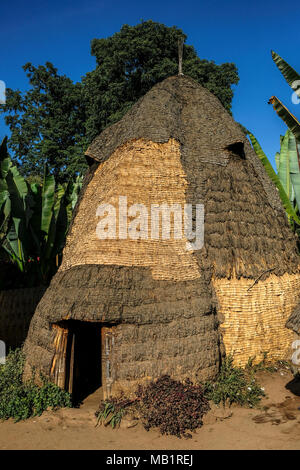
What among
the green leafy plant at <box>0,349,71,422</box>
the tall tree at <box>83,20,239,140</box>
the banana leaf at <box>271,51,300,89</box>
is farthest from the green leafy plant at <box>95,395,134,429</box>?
the tall tree at <box>83,20,239,140</box>

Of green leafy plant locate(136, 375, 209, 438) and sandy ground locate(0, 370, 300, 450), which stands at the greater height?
green leafy plant locate(136, 375, 209, 438)

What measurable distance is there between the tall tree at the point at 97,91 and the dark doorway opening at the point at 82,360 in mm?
13807

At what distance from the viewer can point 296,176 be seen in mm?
9117

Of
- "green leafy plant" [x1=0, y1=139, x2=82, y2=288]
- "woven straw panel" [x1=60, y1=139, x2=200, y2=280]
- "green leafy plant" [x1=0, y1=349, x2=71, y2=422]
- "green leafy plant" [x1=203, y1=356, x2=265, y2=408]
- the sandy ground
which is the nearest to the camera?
the sandy ground

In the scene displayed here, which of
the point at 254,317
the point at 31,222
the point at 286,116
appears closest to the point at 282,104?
the point at 286,116

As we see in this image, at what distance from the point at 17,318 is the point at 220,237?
23.6ft

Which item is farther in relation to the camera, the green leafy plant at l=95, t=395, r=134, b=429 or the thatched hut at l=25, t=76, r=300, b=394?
the thatched hut at l=25, t=76, r=300, b=394

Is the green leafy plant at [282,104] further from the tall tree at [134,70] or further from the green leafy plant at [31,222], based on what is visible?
the tall tree at [134,70]

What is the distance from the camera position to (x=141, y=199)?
8672 millimetres

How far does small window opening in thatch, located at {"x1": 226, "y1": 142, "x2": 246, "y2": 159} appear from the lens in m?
10.4

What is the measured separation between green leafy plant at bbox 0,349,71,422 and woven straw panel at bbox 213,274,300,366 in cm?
405

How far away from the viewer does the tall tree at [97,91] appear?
68.3ft

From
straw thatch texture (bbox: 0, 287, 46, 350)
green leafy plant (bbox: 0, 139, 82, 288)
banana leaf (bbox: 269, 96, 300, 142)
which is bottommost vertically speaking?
straw thatch texture (bbox: 0, 287, 46, 350)

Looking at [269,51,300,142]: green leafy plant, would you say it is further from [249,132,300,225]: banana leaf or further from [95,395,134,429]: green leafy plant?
[95,395,134,429]: green leafy plant
